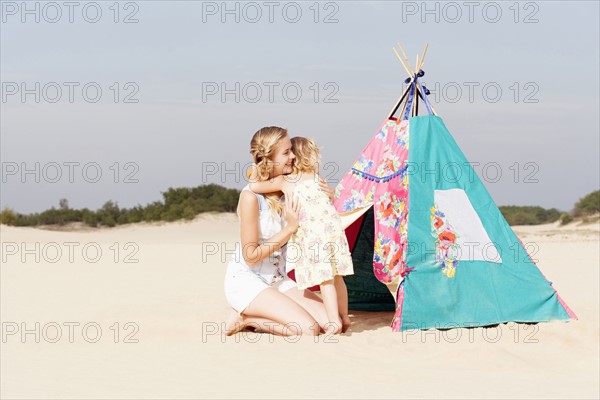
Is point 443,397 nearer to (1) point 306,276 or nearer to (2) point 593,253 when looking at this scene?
(1) point 306,276

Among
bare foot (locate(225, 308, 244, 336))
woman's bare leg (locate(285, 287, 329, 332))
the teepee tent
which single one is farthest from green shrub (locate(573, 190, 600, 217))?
bare foot (locate(225, 308, 244, 336))

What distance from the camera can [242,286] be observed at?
561cm

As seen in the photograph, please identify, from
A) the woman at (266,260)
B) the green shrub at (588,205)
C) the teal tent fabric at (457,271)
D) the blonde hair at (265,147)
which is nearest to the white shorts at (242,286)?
the woman at (266,260)

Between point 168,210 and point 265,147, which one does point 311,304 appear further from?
point 168,210

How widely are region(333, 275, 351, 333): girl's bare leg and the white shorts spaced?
0.44 m

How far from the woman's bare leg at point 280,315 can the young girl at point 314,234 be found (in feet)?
0.47

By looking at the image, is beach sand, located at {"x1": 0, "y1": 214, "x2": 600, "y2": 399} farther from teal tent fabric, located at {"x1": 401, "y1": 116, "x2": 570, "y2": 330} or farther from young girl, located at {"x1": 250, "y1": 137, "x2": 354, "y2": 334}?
young girl, located at {"x1": 250, "y1": 137, "x2": 354, "y2": 334}

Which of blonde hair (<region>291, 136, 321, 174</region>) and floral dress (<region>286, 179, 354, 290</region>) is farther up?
blonde hair (<region>291, 136, 321, 174</region>)

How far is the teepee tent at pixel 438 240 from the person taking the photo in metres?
5.85

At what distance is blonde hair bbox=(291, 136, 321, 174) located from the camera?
559cm

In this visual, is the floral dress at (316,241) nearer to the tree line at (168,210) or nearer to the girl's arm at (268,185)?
the girl's arm at (268,185)

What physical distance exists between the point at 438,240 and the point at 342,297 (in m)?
0.82

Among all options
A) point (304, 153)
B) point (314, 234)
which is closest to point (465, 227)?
point (314, 234)

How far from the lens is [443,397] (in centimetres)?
414
